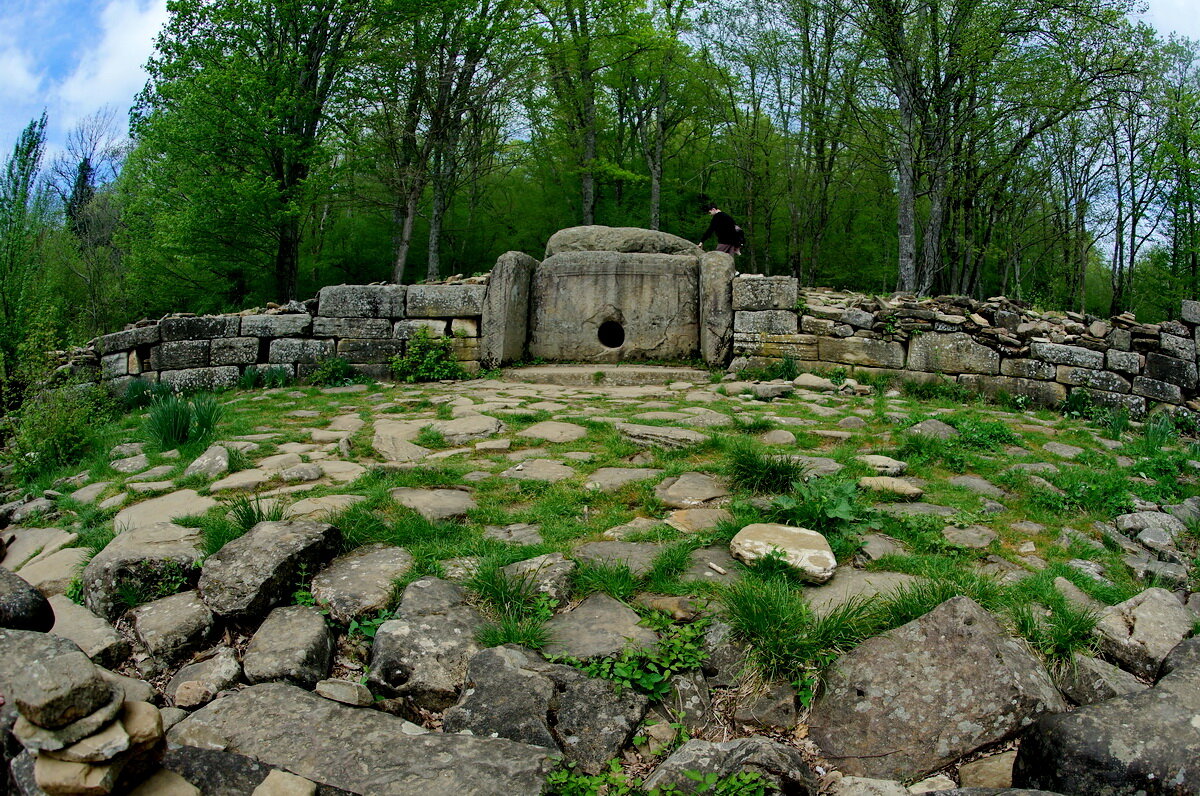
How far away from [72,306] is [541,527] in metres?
18.5

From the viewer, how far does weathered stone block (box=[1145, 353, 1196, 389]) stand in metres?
8.25

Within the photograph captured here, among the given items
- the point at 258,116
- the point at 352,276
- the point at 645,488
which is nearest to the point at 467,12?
the point at 258,116

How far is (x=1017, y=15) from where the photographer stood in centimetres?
1152

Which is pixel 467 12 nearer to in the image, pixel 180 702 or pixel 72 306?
pixel 72 306

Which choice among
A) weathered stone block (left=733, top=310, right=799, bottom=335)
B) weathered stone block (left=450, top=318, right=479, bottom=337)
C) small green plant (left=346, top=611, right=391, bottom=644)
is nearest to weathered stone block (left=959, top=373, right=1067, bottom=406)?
weathered stone block (left=733, top=310, right=799, bottom=335)

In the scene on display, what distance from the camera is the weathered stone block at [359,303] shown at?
9.37 metres

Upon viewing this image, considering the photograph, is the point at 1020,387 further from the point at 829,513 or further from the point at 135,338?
the point at 135,338

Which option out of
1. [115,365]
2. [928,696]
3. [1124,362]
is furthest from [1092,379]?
[115,365]

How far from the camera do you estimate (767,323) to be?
29.2 feet

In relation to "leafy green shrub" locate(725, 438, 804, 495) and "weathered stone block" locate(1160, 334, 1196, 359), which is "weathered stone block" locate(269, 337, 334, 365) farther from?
"weathered stone block" locate(1160, 334, 1196, 359)

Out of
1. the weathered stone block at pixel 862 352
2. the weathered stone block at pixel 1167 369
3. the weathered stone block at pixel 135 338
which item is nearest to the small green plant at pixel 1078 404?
the weathered stone block at pixel 1167 369

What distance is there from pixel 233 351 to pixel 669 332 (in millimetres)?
5732

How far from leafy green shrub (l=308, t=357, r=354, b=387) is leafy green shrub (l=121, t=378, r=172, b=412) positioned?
64.5 inches

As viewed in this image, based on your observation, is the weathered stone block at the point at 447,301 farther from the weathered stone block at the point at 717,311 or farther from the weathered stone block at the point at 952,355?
the weathered stone block at the point at 952,355
